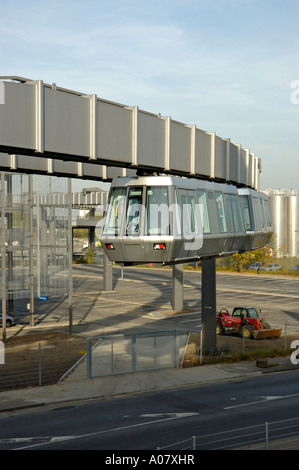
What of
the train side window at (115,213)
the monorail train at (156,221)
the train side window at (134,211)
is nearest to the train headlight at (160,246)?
the monorail train at (156,221)

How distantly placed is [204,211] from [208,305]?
10.7 meters

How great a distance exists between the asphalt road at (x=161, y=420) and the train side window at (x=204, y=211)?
613 cm

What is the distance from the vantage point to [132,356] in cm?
2683

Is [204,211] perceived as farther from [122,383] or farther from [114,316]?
[114,316]

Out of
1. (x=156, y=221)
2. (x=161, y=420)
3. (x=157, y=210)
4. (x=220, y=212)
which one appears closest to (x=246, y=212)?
(x=220, y=212)

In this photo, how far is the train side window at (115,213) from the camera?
57.8ft

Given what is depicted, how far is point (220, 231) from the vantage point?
21.9 metres

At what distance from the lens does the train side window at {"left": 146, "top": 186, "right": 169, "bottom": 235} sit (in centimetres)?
1716

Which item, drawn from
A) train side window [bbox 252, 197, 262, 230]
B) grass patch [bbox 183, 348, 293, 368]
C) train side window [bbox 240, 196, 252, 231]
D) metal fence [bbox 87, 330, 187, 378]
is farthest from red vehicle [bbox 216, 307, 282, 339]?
train side window [bbox 240, 196, 252, 231]

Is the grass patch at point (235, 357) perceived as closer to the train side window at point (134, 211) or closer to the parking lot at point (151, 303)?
the parking lot at point (151, 303)

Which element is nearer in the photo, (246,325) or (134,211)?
(134,211)

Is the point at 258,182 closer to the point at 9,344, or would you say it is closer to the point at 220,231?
the point at 220,231
